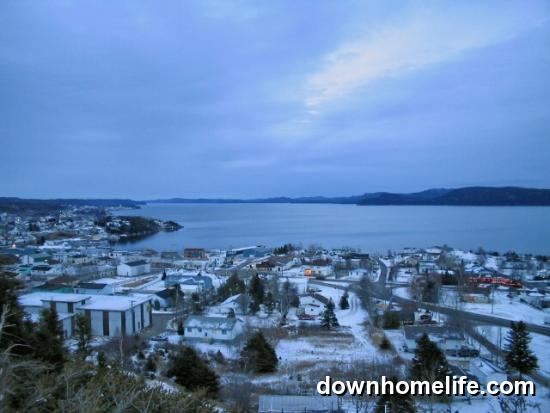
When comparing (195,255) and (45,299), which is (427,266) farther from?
(45,299)

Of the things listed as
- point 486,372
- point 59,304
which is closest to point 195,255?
point 59,304

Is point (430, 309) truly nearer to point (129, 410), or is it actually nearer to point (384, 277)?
point (384, 277)

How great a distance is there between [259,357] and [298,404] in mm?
1531

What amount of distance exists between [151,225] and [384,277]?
1146 inches

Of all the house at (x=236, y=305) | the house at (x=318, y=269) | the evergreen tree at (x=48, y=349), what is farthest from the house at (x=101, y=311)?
the house at (x=318, y=269)

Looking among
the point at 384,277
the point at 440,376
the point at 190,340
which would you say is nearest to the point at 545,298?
the point at 384,277

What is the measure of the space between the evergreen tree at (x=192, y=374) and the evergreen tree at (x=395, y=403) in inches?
72.5

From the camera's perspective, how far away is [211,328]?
7.21 metres

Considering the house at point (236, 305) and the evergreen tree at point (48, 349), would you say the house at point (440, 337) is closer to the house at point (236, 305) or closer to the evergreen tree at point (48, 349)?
the house at point (236, 305)

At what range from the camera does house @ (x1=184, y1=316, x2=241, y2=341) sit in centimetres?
717

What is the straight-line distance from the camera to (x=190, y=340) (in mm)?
7156

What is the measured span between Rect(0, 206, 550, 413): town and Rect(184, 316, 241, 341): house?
0.06ft

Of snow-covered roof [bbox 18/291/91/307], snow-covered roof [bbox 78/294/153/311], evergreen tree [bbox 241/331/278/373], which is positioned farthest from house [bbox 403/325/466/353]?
snow-covered roof [bbox 18/291/91/307]

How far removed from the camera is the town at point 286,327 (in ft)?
13.9
